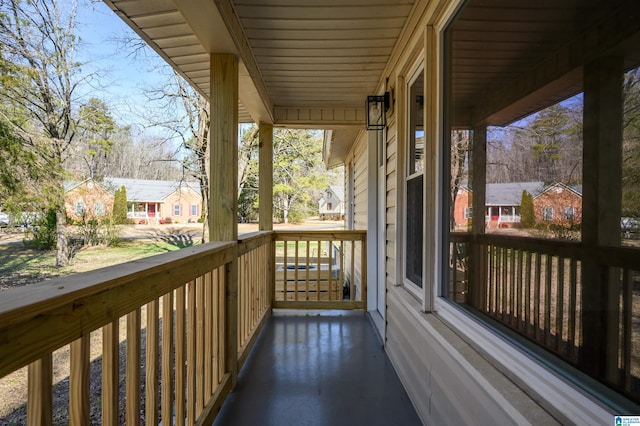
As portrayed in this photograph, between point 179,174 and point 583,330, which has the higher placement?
point 179,174

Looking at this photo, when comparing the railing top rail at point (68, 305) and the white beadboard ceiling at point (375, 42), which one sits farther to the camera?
the white beadboard ceiling at point (375, 42)

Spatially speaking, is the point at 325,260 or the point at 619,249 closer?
the point at 619,249

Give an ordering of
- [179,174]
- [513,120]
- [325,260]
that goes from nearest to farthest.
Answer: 1. [513,120]
2. [325,260]
3. [179,174]

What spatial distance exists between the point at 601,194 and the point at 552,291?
0.44 metres

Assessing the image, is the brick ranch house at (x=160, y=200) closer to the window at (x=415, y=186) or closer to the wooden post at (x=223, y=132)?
the wooden post at (x=223, y=132)

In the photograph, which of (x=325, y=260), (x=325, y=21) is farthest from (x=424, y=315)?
(x=325, y=260)

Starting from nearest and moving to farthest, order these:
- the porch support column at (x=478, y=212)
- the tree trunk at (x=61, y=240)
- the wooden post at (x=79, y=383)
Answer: the wooden post at (x=79, y=383), the porch support column at (x=478, y=212), the tree trunk at (x=61, y=240)

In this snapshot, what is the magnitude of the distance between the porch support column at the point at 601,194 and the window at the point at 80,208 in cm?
1057

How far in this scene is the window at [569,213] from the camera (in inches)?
44.4

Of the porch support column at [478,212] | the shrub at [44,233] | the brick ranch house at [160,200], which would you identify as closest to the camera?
the porch support column at [478,212]

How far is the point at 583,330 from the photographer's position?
1071 mm

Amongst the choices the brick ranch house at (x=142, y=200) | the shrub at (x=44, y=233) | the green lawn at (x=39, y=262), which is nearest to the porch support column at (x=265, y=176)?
the green lawn at (x=39, y=262)

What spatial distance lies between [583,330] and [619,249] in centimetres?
30

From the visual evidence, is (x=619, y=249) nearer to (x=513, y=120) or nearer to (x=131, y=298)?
(x=513, y=120)
